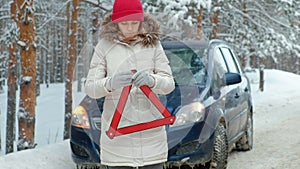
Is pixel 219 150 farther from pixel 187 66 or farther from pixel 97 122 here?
pixel 97 122

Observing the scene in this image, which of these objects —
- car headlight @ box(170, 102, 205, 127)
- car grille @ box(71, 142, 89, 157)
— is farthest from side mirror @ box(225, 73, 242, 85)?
car grille @ box(71, 142, 89, 157)

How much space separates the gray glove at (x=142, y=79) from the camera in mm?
2516

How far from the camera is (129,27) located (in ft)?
8.92

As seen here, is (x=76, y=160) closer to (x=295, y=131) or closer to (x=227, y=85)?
(x=227, y=85)

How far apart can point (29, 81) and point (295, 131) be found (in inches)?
217

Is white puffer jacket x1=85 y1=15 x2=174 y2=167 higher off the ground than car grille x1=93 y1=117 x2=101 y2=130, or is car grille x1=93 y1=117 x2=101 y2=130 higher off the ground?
white puffer jacket x1=85 y1=15 x2=174 y2=167

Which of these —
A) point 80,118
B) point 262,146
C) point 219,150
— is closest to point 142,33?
point 80,118

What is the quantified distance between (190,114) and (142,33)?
1956 millimetres

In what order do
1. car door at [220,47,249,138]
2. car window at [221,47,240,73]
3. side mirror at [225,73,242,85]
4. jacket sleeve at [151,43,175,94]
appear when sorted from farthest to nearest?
car window at [221,47,240,73], car door at [220,47,249,138], side mirror at [225,73,242,85], jacket sleeve at [151,43,175,94]

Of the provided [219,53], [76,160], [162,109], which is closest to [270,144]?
[219,53]

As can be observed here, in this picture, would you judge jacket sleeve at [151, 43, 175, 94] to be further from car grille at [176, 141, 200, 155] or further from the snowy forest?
car grille at [176, 141, 200, 155]

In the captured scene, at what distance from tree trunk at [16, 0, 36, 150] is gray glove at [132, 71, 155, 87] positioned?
16.8 ft

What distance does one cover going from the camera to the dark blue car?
444 centimetres

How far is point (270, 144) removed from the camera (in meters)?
7.56
